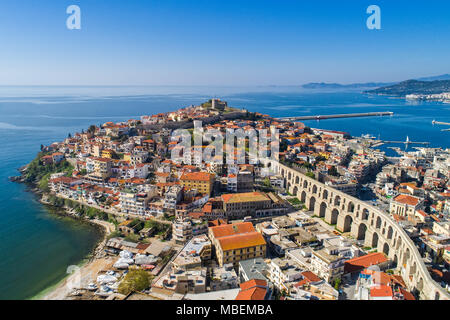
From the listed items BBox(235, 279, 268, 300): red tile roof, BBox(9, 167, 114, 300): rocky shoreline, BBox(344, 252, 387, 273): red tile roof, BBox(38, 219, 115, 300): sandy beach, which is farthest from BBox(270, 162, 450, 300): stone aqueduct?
BBox(9, 167, 114, 300): rocky shoreline

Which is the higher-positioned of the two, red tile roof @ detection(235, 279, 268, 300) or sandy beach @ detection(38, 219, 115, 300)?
red tile roof @ detection(235, 279, 268, 300)

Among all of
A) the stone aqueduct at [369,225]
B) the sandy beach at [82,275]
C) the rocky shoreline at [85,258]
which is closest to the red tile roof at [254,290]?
the stone aqueduct at [369,225]

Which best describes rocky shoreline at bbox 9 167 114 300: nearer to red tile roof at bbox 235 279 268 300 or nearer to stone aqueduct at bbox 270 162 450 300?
red tile roof at bbox 235 279 268 300

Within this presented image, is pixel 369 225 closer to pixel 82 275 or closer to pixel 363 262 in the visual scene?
pixel 363 262

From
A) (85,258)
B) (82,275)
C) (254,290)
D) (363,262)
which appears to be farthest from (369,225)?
(85,258)

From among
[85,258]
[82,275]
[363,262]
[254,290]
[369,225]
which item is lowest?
[82,275]

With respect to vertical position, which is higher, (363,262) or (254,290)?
(254,290)

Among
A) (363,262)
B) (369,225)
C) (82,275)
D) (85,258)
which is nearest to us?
(363,262)

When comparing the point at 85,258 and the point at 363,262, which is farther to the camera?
the point at 85,258
